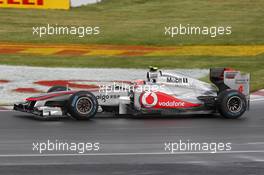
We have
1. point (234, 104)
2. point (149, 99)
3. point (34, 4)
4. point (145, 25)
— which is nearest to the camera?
point (149, 99)

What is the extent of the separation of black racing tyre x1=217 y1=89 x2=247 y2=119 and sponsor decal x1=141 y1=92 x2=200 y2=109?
64 centimetres

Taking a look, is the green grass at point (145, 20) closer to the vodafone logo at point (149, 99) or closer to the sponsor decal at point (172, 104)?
the sponsor decal at point (172, 104)

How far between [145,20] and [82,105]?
24.3m

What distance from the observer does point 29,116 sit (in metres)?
19.4

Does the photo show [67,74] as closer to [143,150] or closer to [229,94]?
[229,94]

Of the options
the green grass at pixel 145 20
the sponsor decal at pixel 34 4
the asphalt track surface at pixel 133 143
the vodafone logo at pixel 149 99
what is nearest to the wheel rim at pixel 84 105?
the asphalt track surface at pixel 133 143

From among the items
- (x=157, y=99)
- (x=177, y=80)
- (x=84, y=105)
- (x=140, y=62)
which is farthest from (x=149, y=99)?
(x=140, y=62)

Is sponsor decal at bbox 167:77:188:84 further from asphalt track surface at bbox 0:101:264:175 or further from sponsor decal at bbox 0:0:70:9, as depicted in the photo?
sponsor decal at bbox 0:0:70:9

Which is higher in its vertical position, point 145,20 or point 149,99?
point 145,20

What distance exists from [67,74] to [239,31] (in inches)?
516

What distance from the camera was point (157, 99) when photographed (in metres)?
19.0

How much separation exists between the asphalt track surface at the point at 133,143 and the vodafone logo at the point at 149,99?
36 cm

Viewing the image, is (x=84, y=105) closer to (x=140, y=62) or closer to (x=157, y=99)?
(x=157, y=99)

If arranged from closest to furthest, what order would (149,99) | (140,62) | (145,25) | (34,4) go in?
1. (149,99)
2. (140,62)
3. (145,25)
4. (34,4)
